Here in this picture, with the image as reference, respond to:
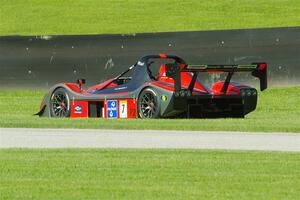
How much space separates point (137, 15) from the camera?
2942 cm

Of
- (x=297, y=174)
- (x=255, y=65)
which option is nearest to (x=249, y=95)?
(x=255, y=65)

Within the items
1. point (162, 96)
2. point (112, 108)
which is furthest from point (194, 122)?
point (112, 108)

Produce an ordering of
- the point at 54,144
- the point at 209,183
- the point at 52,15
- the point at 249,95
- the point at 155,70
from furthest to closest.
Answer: the point at 52,15, the point at 155,70, the point at 249,95, the point at 54,144, the point at 209,183

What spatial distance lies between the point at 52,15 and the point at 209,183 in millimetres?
22156

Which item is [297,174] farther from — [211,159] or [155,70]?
[155,70]

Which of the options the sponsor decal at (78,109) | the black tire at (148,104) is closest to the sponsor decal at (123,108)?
the black tire at (148,104)

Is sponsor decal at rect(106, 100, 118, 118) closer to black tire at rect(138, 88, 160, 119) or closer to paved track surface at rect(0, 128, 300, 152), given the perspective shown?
black tire at rect(138, 88, 160, 119)

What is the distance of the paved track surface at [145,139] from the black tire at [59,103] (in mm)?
3612

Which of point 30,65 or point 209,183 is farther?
point 30,65

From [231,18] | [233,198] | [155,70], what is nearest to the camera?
[233,198]

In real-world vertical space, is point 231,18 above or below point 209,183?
above

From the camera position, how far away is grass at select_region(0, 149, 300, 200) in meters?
8.02

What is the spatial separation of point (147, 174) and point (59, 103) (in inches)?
356

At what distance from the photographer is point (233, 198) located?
25.4ft
